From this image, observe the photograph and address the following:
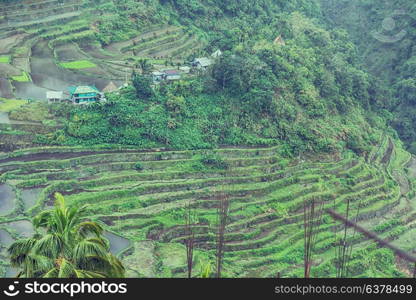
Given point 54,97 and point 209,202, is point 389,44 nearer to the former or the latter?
point 209,202

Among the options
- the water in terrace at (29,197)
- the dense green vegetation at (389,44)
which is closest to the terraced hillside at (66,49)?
the water in terrace at (29,197)

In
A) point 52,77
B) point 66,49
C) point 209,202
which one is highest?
point 66,49

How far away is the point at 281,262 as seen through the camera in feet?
79.7

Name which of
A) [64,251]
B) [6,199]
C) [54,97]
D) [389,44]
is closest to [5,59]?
[54,97]

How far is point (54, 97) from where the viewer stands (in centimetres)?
2875

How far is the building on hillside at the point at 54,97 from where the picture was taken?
28.8 metres

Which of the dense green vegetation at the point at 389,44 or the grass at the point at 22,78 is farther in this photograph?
the dense green vegetation at the point at 389,44

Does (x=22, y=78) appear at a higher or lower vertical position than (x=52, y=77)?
higher

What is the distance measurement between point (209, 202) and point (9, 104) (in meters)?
9.65

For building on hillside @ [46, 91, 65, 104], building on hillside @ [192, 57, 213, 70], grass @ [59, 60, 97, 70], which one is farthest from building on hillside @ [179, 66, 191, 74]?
building on hillside @ [46, 91, 65, 104]

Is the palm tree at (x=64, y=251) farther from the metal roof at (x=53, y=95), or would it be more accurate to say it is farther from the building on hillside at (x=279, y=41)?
the building on hillside at (x=279, y=41)

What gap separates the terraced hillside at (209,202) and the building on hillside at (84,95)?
121 inches

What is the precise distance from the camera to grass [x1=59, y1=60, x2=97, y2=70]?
32381mm

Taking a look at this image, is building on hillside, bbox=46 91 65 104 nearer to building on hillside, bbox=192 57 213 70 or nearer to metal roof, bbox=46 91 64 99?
metal roof, bbox=46 91 64 99
